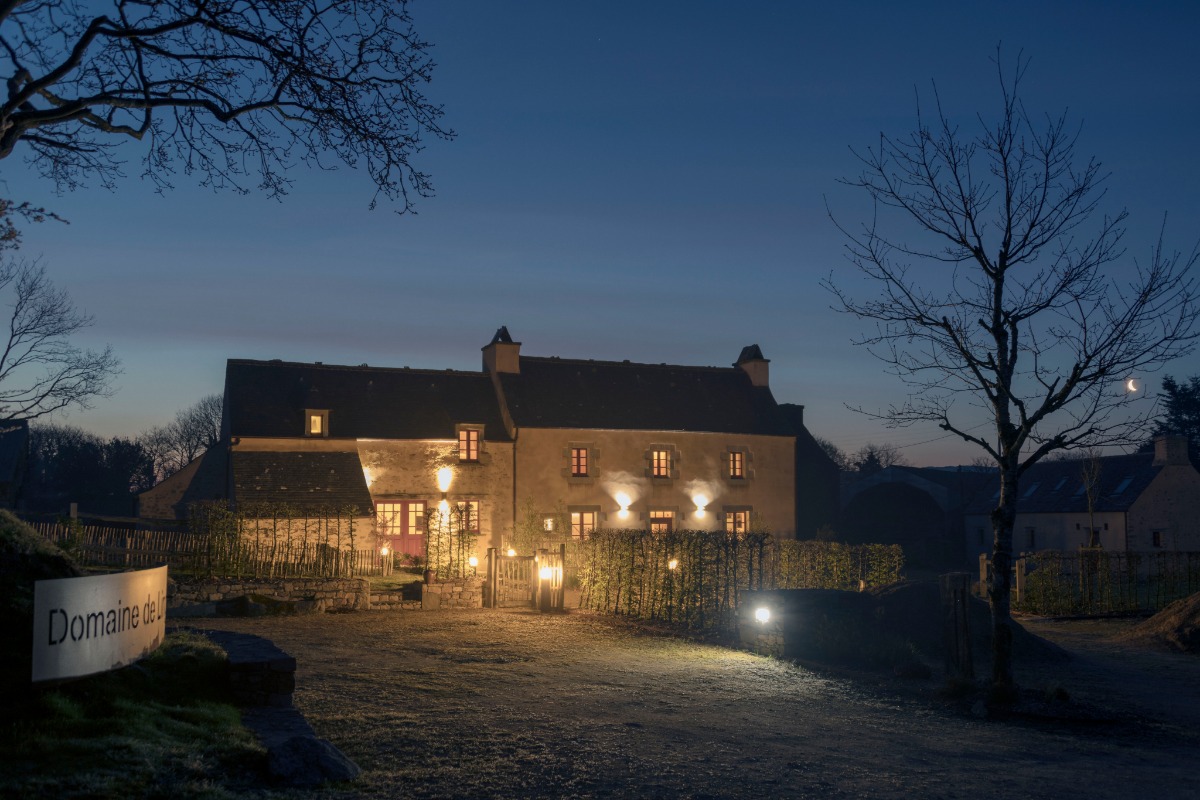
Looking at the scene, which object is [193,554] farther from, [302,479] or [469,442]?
[469,442]

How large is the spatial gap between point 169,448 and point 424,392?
50.5m

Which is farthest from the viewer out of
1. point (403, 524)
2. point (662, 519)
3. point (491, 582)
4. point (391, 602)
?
point (662, 519)

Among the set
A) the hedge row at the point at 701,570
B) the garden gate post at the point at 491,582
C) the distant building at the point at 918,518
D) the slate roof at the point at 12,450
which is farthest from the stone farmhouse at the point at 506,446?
the slate roof at the point at 12,450

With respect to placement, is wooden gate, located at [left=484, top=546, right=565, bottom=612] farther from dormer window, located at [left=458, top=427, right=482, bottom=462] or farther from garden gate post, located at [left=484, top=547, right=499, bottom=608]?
dormer window, located at [left=458, top=427, right=482, bottom=462]

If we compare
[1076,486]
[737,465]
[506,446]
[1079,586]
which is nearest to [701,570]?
[1079,586]

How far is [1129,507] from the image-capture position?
36.9 meters

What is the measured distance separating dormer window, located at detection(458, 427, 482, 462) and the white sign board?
25595 mm

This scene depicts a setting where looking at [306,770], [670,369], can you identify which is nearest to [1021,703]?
[306,770]

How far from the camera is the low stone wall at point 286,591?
18188mm

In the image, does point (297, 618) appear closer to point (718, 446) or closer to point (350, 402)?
point (350, 402)

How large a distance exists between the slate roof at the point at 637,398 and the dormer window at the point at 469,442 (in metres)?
1.63

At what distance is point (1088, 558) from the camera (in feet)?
70.8

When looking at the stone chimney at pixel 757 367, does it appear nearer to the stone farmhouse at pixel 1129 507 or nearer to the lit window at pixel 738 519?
the lit window at pixel 738 519

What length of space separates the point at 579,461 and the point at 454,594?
49.9 ft
